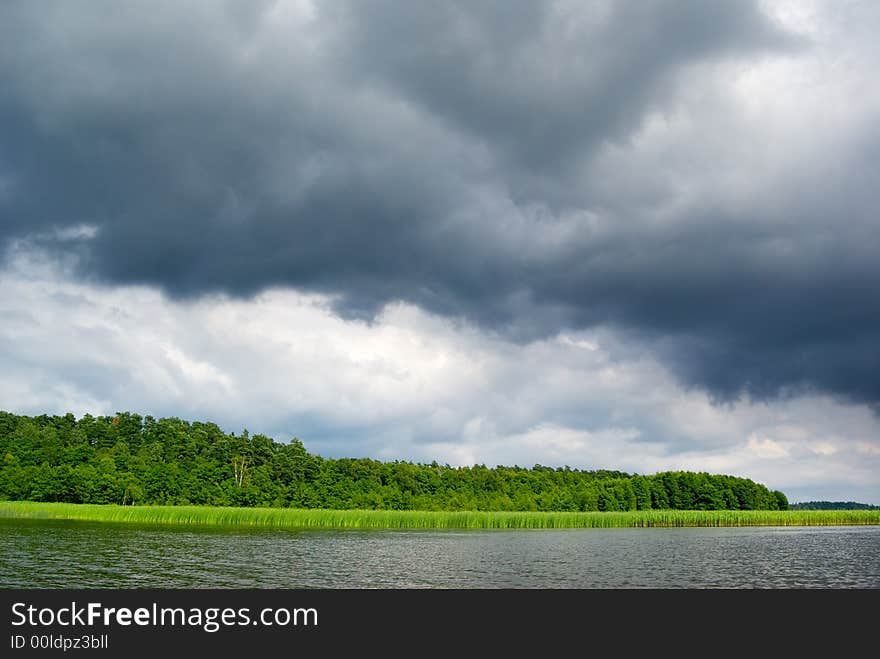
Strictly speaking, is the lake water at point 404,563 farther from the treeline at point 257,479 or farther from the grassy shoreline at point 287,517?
the treeline at point 257,479

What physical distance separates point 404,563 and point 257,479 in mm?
100199

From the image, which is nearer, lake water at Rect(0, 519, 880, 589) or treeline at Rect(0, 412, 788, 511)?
lake water at Rect(0, 519, 880, 589)

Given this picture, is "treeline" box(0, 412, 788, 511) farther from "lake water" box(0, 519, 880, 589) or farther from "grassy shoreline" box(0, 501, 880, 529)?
"lake water" box(0, 519, 880, 589)

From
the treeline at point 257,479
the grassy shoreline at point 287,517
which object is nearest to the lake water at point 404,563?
the grassy shoreline at point 287,517

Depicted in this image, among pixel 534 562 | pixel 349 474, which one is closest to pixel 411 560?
pixel 534 562

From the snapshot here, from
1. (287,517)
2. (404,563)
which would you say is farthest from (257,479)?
(404,563)

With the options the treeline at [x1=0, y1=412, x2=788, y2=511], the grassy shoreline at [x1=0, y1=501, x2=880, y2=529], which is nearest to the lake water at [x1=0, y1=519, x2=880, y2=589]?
the grassy shoreline at [x1=0, y1=501, x2=880, y2=529]

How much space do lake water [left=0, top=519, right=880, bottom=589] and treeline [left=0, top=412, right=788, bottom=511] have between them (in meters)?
61.8

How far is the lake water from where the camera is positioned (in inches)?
1337

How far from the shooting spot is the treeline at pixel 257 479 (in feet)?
395

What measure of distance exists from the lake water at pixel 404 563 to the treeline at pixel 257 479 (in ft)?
203

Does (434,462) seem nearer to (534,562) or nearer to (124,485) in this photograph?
(124,485)
